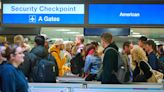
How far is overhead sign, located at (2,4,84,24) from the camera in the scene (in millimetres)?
8172

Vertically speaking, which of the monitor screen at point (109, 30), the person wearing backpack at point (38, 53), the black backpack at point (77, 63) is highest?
the monitor screen at point (109, 30)

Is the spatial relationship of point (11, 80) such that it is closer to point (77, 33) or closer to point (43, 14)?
point (43, 14)

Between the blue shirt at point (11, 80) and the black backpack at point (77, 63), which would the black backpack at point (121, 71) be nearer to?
the blue shirt at point (11, 80)

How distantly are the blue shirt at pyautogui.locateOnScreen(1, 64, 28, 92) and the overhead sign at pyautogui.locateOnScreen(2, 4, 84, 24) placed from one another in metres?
3.17

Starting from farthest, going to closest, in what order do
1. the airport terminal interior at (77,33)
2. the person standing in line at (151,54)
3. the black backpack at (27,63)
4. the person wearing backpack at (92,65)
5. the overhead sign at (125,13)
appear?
1. the person wearing backpack at (92,65)
2. the overhead sign at (125,13)
3. the person standing in line at (151,54)
4. the black backpack at (27,63)
5. the airport terminal interior at (77,33)

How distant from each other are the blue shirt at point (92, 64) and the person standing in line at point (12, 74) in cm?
329

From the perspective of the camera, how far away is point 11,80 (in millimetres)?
5008

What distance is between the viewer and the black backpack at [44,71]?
A: 279 inches

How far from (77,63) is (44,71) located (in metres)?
2.61

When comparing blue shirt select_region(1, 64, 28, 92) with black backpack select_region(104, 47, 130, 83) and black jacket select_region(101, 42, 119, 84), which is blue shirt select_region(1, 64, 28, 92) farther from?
black backpack select_region(104, 47, 130, 83)

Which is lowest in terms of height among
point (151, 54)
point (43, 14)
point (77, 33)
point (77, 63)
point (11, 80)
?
point (77, 63)

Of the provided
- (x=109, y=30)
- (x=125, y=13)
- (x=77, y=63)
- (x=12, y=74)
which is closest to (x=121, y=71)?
(x=125, y=13)

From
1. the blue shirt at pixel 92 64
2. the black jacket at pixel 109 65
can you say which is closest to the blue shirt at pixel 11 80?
the black jacket at pixel 109 65

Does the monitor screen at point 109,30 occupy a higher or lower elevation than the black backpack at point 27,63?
higher
